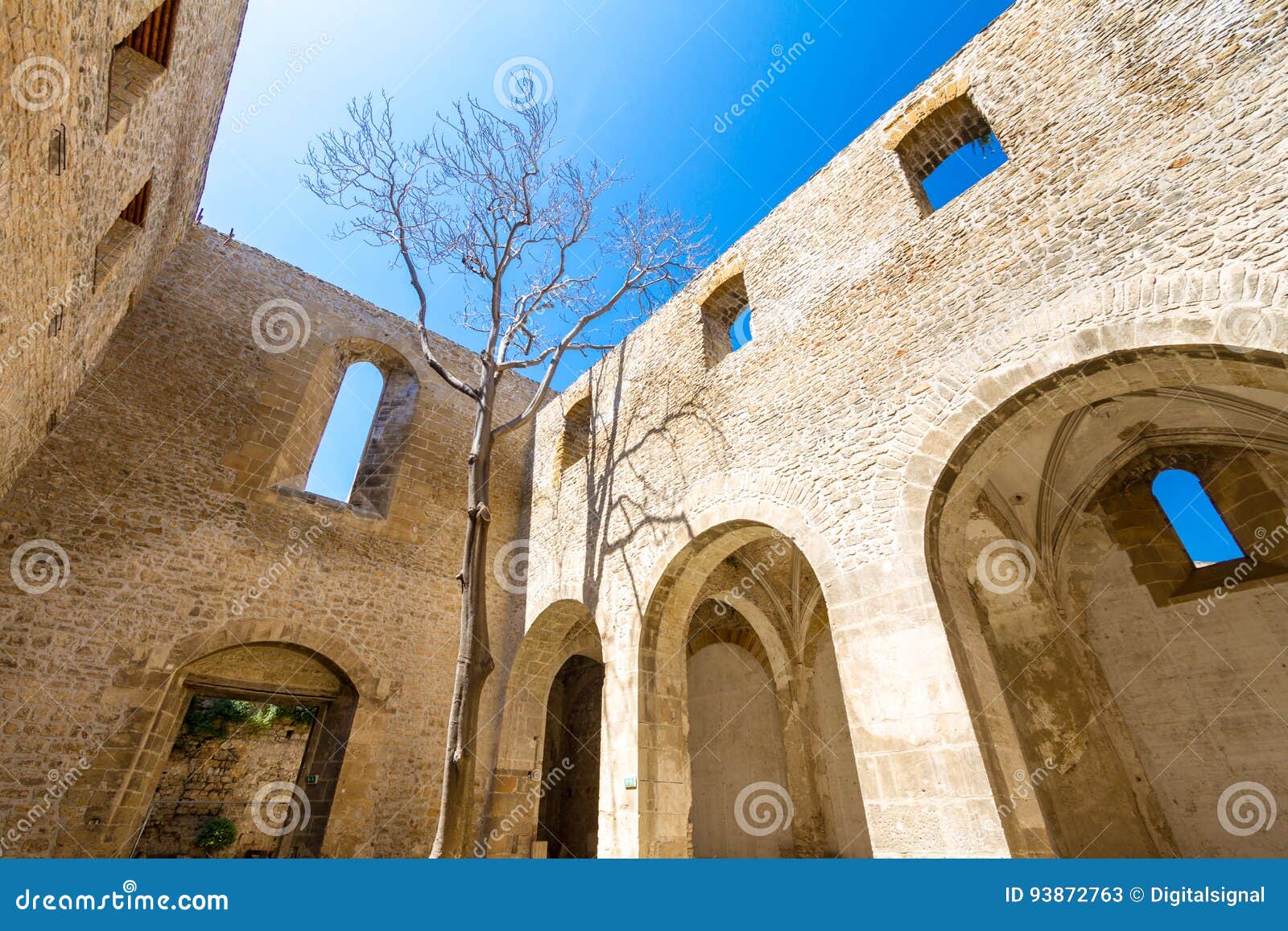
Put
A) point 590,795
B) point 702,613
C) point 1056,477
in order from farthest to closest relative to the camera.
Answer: point 590,795 < point 702,613 < point 1056,477

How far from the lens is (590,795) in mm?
10297

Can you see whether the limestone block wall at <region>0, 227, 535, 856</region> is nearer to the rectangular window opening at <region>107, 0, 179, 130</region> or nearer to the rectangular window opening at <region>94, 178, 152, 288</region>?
the rectangular window opening at <region>94, 178, 152, 288</region>

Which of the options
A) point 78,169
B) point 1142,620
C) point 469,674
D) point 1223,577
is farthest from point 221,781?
point 1223,577

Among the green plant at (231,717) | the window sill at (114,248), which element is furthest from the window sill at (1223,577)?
the green plant at (231,717)

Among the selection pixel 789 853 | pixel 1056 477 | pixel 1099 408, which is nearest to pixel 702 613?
pixel 789 853

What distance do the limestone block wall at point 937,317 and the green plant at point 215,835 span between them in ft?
33.2

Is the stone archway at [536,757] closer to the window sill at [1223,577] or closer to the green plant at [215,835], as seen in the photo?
the green plant at [215,835]

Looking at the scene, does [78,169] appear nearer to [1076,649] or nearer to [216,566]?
[216,566]

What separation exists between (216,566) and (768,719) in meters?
7.70

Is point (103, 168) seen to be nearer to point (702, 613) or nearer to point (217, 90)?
point (217, 90)

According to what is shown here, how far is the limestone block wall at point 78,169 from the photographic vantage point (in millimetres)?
3439

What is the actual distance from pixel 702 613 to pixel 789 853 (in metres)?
3.45

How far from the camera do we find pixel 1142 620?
7273 millimetres

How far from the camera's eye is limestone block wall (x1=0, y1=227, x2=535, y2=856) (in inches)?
231
